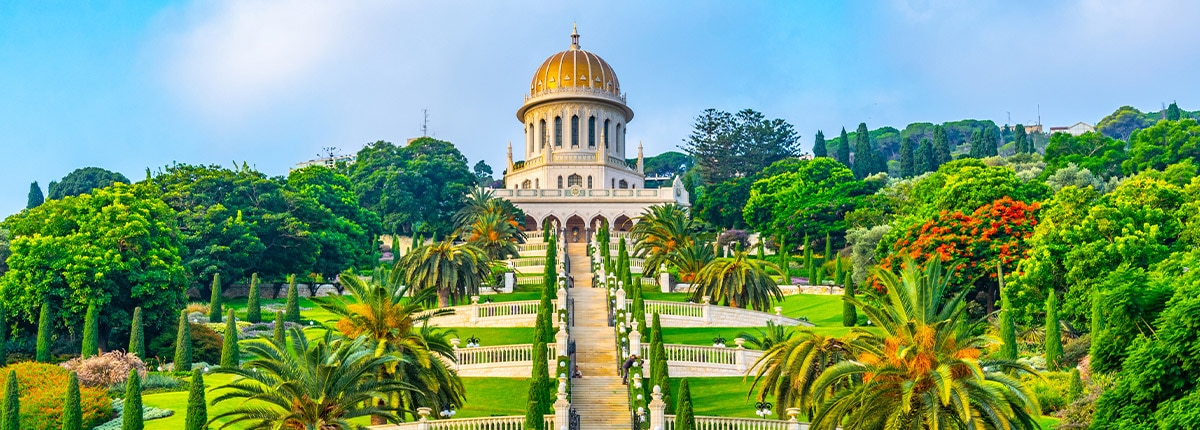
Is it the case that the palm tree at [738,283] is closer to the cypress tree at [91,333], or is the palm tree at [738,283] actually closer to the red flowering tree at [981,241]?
the red flowering tree at [981,241]

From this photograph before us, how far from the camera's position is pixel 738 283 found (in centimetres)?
3953

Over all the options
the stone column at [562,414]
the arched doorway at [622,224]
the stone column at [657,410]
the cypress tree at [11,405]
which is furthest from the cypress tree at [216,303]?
the arched doorway at [622,224]

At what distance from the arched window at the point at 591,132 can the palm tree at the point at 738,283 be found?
4294cm

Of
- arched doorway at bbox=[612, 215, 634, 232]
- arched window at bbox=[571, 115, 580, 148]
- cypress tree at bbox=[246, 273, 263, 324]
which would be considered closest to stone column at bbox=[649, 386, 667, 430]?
cypress tree at bbox=[246, 273, 263, 324]

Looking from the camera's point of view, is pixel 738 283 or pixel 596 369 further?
pixel 738 283

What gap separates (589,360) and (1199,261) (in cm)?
1645

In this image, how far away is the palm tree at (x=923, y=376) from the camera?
18594 mm

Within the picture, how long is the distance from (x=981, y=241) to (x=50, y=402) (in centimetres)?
3202

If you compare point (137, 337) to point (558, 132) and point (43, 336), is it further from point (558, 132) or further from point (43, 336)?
point (558, 132)

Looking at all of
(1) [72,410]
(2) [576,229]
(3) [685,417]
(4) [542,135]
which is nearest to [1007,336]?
(3) [685,417]

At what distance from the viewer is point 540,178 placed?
80.8 m

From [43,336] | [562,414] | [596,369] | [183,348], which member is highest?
[43,336]

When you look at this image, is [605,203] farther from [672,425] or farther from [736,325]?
[672,425]

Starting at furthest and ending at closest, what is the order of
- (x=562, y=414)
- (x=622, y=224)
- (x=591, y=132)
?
1. (x=591, y=132)
2. (x=622, y=224)
3. (x=562, y=414)
